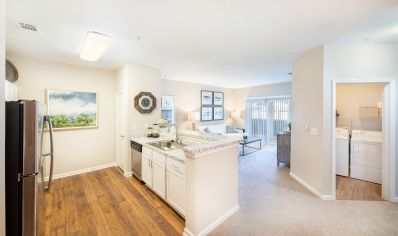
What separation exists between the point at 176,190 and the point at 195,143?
855 millimetres

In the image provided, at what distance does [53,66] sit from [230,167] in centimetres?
415

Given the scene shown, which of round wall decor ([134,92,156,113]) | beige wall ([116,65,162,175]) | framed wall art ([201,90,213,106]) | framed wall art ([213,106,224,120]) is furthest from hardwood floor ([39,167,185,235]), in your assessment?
framed wall art ([213,106,224,120])

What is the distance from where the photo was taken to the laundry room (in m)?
3.24

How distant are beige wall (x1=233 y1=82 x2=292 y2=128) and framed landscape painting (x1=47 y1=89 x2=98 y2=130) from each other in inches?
232

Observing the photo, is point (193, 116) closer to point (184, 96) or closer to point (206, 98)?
point (184, 96)

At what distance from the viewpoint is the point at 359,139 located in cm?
346

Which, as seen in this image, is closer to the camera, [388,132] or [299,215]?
[299,215]

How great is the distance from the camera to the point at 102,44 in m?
2.47

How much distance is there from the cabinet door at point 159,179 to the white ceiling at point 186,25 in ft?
6.45

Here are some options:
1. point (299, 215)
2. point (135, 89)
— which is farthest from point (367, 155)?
point (135, 89)

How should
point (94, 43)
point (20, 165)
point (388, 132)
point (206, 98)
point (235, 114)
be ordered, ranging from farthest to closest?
1. point (235, 114)
2. point (206, 98)
3. point (388, 132)
4. point (94, 43)
5. point (20, 165)

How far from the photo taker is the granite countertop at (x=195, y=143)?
6.04 feet

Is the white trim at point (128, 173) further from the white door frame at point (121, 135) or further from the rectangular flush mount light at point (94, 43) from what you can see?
the rectangular flush mount light at point (94, 43)

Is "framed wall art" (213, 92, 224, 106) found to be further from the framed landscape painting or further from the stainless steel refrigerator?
the stainless steel refrigerator
